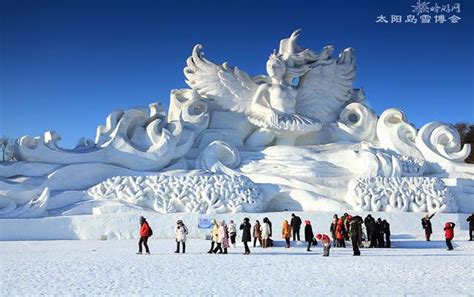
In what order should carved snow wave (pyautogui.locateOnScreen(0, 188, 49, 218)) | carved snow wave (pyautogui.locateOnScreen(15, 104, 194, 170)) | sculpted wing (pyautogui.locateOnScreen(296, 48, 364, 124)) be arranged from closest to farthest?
1. carved snow wave (pyautogui.locateOnScreen(0, 188, 49, 218))
2. carved snow wave (pyautogui.locateOnScreen(15, 104, 194, 170))
3. sculpted wing (pyautogui.locateOnScreen(296, 48, 364, 124))

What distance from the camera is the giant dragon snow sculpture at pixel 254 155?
17359mm

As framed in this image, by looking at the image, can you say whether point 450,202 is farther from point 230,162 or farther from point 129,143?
point 129,143

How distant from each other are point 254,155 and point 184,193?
3747 mm

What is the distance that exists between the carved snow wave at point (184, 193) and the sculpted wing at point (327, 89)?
5.38m

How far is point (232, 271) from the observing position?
9688 millimetres

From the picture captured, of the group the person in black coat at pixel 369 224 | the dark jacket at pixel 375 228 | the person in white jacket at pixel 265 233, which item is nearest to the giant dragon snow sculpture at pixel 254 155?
the person in white jacket at pixel 265 233

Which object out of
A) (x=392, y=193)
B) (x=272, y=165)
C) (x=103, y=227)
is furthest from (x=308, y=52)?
(x=103, y=227)

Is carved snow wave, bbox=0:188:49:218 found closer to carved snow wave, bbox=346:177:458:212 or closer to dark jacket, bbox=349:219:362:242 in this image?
dark jacket, bbox=349:219:362:242

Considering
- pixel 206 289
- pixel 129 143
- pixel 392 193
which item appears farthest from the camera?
pixel 129 143

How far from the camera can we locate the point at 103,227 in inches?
648

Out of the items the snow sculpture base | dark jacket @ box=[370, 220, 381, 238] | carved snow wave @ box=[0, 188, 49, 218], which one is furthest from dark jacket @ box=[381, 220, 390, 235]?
carved snow wave @ box=[0, 188, 49, 218]

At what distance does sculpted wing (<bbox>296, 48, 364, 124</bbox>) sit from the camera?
859 inches

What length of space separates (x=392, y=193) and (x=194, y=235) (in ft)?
21.0

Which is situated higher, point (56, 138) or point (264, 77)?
point (264, 77)
